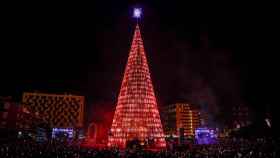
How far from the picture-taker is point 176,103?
151 meters

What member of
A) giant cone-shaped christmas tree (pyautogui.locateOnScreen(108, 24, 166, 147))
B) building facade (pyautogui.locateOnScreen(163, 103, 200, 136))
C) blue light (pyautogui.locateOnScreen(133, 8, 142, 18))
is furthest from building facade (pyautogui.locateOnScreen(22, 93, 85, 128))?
giant cone-shaped christmas tree (pyautogui.locateOnScreen(108, 24, 166, 147))

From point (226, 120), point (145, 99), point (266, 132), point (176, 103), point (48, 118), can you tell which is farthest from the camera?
point (176, 103)

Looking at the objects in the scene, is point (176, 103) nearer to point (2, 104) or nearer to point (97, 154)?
point (2, 104)

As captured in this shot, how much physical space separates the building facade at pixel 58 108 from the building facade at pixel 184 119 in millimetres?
49184

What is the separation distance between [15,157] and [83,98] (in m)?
101

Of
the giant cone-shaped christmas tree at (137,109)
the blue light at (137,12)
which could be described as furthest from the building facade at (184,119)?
the giant cone-shaped christmas tree at (137,109)

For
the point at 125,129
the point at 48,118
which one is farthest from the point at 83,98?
the point at 125,129

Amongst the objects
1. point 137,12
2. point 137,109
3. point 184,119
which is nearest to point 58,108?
point 184,119

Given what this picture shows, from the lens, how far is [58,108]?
11544 centimetres

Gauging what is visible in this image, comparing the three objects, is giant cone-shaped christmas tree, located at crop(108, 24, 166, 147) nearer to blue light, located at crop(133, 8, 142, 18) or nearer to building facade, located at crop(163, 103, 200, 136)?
blue light, located at crop(133, 8, 142, 18)

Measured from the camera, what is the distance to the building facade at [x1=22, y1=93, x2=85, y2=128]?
112m

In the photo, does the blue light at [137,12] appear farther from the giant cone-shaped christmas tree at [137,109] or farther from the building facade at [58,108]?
the building facade at [58,108]

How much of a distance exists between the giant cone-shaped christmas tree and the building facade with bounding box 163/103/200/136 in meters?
100

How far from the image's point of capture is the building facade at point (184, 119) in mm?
147062
